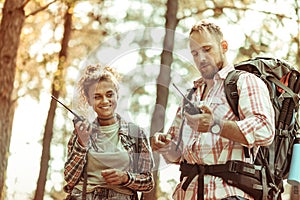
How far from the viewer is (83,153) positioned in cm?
482

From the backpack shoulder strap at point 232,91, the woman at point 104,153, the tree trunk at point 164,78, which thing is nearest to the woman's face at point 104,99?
the woman at point 104,153

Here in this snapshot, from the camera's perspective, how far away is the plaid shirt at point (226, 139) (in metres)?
3.74

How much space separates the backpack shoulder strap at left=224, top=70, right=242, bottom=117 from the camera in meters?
3.94

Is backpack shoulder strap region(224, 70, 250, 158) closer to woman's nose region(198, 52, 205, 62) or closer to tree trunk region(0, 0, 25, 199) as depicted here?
woman's nose region(198, 52, 205, 62)

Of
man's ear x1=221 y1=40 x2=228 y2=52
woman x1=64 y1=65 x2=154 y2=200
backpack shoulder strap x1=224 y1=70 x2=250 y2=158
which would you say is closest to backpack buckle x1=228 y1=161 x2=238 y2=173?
backpack shoulder strap x1=224 y1=70 x2=250 y2=158

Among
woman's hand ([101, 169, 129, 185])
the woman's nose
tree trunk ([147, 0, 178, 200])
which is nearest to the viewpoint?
the woman's nose

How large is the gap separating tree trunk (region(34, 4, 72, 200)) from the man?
10695 mm

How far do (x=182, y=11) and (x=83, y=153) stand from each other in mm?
9510

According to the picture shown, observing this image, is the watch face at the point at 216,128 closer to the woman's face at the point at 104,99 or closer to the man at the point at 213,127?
the man at the point at 213,127

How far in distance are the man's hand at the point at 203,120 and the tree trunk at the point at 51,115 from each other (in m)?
11.2

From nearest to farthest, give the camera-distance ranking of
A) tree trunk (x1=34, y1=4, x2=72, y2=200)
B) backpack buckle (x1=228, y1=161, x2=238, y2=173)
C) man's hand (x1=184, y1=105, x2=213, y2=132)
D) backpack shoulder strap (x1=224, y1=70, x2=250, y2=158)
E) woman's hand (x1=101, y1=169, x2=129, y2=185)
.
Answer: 1. man's hand (x1=184, y1=105, x2=213, y2=132)
2. backpack buckle (x1=228, y1=161, x2=238, y2=173)
3. backpack shoulder strap (x1=224, y1=70, x2=250, y2=158)
4. woman's hand (x1=101, y1=169, x2=129, y2=185)
5. tree trunk (x1=34, y1=4, x2=72, y2=200)

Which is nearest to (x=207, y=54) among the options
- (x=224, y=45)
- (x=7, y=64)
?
(x=224, y=45)

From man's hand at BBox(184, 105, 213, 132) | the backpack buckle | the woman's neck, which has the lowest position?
the backpack buckle

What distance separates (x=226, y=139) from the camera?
3893 mm
